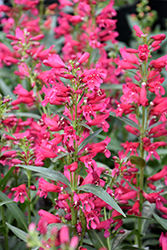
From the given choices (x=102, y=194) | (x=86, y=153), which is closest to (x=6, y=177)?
(x=86, y=153)

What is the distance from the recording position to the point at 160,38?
188cm

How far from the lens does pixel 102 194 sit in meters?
1.48

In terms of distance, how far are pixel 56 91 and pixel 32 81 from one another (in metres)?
0.91

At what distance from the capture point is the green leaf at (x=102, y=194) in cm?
146

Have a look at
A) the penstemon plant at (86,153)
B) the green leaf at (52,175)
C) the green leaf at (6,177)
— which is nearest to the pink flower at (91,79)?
the penstemon plant at (86,153)

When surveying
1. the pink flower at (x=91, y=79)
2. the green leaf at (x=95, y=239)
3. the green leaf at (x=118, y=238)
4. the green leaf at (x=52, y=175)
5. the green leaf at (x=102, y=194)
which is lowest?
the green leaf at (x=118, y=238)

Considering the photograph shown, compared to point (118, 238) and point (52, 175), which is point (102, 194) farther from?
point (118, 238)

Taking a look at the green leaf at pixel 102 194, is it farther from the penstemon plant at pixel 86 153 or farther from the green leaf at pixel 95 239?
the green leaf at pixel 95 239

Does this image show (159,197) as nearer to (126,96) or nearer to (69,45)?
(126,96)

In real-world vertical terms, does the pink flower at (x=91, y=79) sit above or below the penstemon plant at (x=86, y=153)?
above

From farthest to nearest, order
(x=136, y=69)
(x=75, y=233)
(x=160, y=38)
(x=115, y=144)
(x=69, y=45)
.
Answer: (x=69, y=45) < (x=115, y=144) < (x=136, y=69) < (x=160, y=38) < (x=75, y=233)

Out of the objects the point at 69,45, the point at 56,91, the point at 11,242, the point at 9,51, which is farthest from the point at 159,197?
the point at 9,51

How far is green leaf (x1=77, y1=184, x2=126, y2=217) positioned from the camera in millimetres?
1456

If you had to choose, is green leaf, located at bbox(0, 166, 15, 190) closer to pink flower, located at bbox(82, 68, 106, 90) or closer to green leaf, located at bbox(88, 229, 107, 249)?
green leaf, located at bbox(88, 229, 107, 249)
